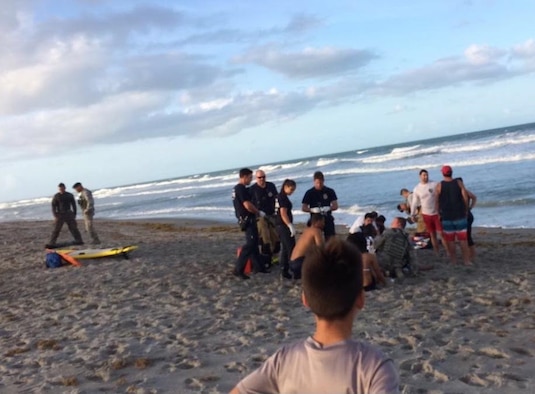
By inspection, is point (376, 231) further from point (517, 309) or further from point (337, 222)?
point (337, 222)

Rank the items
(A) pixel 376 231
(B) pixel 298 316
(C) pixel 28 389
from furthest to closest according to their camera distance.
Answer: (A) pixel 376 231 < (B) pixel 298 316 < (C) pixel 28 389

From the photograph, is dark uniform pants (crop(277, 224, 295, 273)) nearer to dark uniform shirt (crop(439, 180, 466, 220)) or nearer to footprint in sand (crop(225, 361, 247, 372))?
dark uniform shirt (crop(439, 180, 466, 220))

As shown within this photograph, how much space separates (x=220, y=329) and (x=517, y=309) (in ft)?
11.3

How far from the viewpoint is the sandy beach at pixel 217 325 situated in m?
5.21

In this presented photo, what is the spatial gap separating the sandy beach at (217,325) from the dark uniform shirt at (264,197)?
114 cm

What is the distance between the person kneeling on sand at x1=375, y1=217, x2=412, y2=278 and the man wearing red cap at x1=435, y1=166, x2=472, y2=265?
805 mm

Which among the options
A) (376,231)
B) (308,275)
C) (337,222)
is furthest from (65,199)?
(308,275)

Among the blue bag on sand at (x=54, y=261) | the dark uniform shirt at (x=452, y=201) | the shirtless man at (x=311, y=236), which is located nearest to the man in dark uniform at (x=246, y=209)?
the shirtless man at (x=311, y=236)

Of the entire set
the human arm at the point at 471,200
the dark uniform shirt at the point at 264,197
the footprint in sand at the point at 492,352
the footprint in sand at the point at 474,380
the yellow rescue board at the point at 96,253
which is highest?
the dark uniform shirt at the point at 264,197

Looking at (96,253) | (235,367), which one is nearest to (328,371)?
(235,367)

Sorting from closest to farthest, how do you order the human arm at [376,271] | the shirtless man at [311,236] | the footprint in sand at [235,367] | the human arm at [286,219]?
1. the footprint in sand at [235,367]
2. the shirtless man at [311,236]
3. the human arm at [376,271]
4. the human arm at [286,219]

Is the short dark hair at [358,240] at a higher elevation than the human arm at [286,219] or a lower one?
lower

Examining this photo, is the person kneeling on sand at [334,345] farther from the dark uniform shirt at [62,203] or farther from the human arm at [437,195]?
the dark uniform shirt at [62,203]

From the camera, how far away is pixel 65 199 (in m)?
13.9
